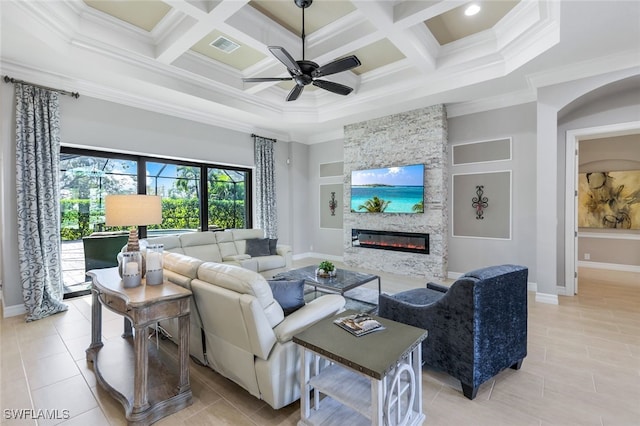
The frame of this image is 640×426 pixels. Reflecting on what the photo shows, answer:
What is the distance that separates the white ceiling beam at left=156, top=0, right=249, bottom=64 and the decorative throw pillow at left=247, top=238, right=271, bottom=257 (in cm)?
313

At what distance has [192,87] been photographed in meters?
4.66

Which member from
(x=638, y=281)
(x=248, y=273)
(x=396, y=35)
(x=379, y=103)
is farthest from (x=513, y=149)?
(x=248, y=273)

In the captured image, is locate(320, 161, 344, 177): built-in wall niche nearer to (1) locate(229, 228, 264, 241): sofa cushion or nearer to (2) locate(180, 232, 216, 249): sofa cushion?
(1) locate(229, 228, 264, 241): sofa cushion

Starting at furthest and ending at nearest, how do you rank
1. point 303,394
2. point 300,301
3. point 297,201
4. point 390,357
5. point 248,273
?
point 297,201 → point 300,301 → point 248,273 → point 303,394 → point 390,357

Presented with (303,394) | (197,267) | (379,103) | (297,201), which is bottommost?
(303,394)

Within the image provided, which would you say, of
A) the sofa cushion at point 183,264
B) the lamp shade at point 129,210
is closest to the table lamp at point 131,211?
the lamp shade at point 129,210

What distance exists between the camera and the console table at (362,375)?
152 cm

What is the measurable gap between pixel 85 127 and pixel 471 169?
6297 mm

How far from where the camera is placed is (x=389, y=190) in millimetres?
5824

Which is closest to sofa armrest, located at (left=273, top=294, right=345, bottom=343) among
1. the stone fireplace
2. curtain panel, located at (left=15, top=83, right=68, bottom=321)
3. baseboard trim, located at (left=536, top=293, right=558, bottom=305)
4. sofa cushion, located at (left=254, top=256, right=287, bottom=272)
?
sofa cushion, located at (left=254, top=256, right=287, bottom=272)

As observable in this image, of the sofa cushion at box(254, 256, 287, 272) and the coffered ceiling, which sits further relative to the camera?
the sofa cushion at box(254, 256, 287, 272)

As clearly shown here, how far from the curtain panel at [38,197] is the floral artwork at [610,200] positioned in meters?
9.44

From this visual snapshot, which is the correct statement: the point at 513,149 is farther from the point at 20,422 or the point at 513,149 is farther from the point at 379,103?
the point at 20,422

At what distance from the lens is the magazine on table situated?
1.83 metres
